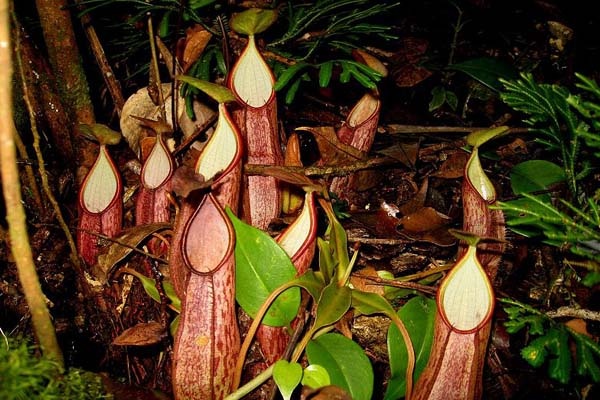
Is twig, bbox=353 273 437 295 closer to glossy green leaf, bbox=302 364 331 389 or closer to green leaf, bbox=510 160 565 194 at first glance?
glossy green leaf, bbox=302 364 331 389

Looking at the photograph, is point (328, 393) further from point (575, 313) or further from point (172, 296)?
point (575, 313)

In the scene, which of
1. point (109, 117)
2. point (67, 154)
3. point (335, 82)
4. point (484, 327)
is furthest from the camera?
point (335, 82)

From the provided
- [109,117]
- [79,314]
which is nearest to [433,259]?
[79,314]

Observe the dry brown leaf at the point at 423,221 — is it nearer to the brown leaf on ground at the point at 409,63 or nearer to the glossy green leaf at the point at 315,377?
the glossy green leaf at the point at 315,377

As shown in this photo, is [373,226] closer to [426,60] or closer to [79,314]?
[79,314]

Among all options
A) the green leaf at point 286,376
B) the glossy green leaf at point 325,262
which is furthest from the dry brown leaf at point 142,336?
the glossy green leaf at point 325,262

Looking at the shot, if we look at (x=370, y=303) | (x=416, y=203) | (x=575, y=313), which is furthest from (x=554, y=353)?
(x=416, y=203)

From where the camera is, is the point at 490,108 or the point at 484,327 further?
the point at 490,108
